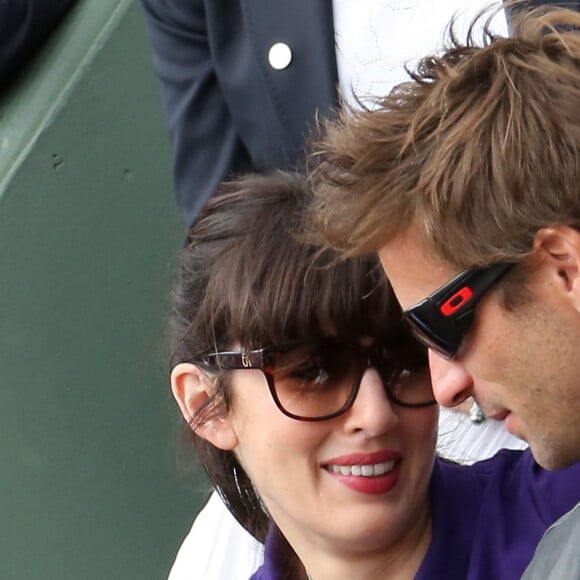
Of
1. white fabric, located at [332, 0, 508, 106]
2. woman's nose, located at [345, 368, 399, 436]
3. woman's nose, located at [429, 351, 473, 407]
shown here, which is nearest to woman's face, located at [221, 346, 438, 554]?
woman's nose, located at [345, 368, 399, 436]

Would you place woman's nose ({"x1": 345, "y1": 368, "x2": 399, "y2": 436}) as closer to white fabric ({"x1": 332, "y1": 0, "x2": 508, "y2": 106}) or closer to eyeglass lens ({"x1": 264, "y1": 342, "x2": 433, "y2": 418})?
eyeglass lens ({"x1": 264, "y1": 342, "x2": 433, "y2": 418})

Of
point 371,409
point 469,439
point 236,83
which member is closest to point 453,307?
point 371,409

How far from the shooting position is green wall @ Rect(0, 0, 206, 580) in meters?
2.65

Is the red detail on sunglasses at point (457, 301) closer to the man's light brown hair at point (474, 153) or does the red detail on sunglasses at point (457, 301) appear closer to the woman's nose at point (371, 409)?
the man's light brown hair at point (474, 153)

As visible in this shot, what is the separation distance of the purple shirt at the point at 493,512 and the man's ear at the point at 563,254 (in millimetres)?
301

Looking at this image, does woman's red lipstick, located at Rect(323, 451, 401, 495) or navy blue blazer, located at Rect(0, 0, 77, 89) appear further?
Answer: navy blue blazer, located at Rect(0, 0, 77, 89)

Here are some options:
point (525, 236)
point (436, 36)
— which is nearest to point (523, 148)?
point (525, 236)

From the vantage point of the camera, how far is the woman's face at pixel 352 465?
1524 mm

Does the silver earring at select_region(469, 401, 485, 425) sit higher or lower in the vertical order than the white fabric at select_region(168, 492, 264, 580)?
higher

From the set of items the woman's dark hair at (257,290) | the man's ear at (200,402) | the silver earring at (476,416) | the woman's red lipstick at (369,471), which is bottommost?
the silver earring at (476,416)

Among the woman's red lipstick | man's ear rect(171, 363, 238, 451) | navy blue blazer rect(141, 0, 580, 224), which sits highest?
navy blue blazer rect(141, 0, 580, 224)

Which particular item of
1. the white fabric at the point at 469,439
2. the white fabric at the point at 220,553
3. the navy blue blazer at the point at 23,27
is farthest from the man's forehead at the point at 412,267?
the navy blue blazer at the point at 23,27

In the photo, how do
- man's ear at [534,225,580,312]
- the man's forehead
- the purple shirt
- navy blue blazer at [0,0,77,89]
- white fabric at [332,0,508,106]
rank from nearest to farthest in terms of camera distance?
man's ear at [534,225,580,312] → the man's forehead → the purple shirt → white fabric at [332,0,508,106] → navy blue blazer at [0,0,77,89]

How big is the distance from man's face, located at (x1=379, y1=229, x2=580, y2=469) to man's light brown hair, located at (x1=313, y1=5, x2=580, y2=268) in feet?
0.10
